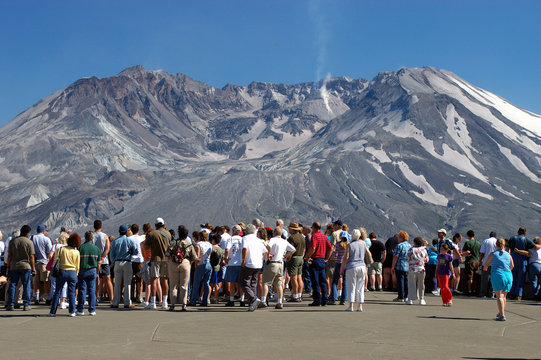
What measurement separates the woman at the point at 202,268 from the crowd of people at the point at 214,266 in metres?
0.02

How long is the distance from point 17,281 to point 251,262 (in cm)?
518

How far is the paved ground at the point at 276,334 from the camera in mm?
9414

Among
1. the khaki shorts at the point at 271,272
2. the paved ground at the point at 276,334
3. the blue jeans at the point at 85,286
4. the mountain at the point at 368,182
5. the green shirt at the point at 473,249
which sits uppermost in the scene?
the mountain at the point at 368,182

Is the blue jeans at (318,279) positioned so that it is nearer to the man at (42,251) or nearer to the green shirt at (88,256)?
the green shirt at (88,256)

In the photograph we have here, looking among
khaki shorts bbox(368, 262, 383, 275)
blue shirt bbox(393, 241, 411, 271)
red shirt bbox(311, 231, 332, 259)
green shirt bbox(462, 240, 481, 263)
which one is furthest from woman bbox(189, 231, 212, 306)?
green shirt bbox(462, 240, 481, 263)

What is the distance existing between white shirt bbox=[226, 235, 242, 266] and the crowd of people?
24 millimetres

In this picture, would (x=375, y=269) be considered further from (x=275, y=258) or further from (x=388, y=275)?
(x=275, y=258)

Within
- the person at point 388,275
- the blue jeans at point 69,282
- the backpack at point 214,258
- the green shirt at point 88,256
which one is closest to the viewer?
the blue jeans at point 69,282

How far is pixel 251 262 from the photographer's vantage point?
1480 centimetres

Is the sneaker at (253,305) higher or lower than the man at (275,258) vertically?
lower

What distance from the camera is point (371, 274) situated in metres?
21.4

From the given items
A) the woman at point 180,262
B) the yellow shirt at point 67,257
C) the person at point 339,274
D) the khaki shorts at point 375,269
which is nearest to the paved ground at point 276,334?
the woman at point 180,262

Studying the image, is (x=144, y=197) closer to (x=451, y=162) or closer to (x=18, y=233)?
(x=451, y=162)

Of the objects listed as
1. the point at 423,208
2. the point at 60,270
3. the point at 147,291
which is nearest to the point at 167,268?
the point at 147,291
